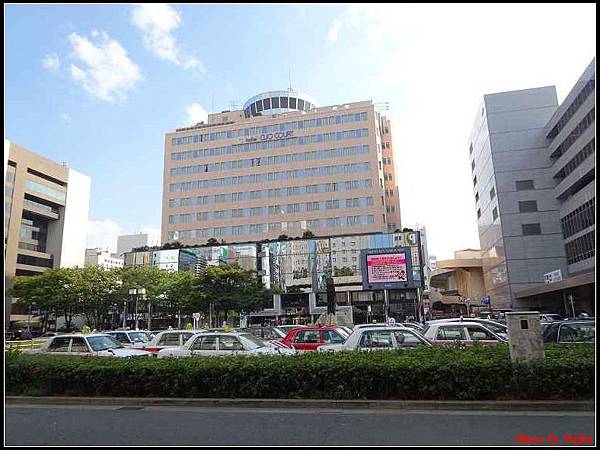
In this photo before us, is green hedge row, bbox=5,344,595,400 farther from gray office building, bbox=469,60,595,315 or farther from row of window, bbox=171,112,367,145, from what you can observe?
row of window, bbox=171,112,367,145

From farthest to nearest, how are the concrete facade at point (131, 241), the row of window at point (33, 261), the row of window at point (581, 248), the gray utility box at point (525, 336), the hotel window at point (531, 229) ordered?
the concrete facade at point (131, 241), the row of window at point (33, 261), the hotel window at point (531, 229), the row of window at point (581, 248), the gray utility box at point (525, 336)

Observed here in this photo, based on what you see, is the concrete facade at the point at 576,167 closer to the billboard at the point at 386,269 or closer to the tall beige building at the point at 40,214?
the billboard at the point at 386,269

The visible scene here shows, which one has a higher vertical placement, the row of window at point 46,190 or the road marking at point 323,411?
→ the row of window at point 46,190

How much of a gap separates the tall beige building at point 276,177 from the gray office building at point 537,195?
64.3 ft

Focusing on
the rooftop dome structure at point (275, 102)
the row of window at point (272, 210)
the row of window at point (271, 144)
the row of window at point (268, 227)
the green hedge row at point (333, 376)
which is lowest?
the green hedge row at point (333, 376)

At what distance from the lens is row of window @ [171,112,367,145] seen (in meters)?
78.8

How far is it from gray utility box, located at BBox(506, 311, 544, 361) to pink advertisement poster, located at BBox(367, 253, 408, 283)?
125ft

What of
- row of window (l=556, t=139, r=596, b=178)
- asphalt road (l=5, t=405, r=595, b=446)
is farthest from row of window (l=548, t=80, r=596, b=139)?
asphalt road (l=5, t=405, r=595, b=446)

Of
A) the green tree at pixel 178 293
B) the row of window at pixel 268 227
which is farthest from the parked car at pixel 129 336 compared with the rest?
the row of window at pixel 268 227

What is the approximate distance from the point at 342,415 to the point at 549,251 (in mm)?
55455

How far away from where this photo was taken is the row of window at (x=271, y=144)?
255 feet

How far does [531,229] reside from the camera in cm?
5578

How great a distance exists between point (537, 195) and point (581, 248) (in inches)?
372

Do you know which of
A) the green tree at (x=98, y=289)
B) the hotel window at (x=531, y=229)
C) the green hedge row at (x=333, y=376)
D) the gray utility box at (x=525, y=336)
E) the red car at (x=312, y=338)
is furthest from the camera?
the hotel window at (x=531, y=229)
